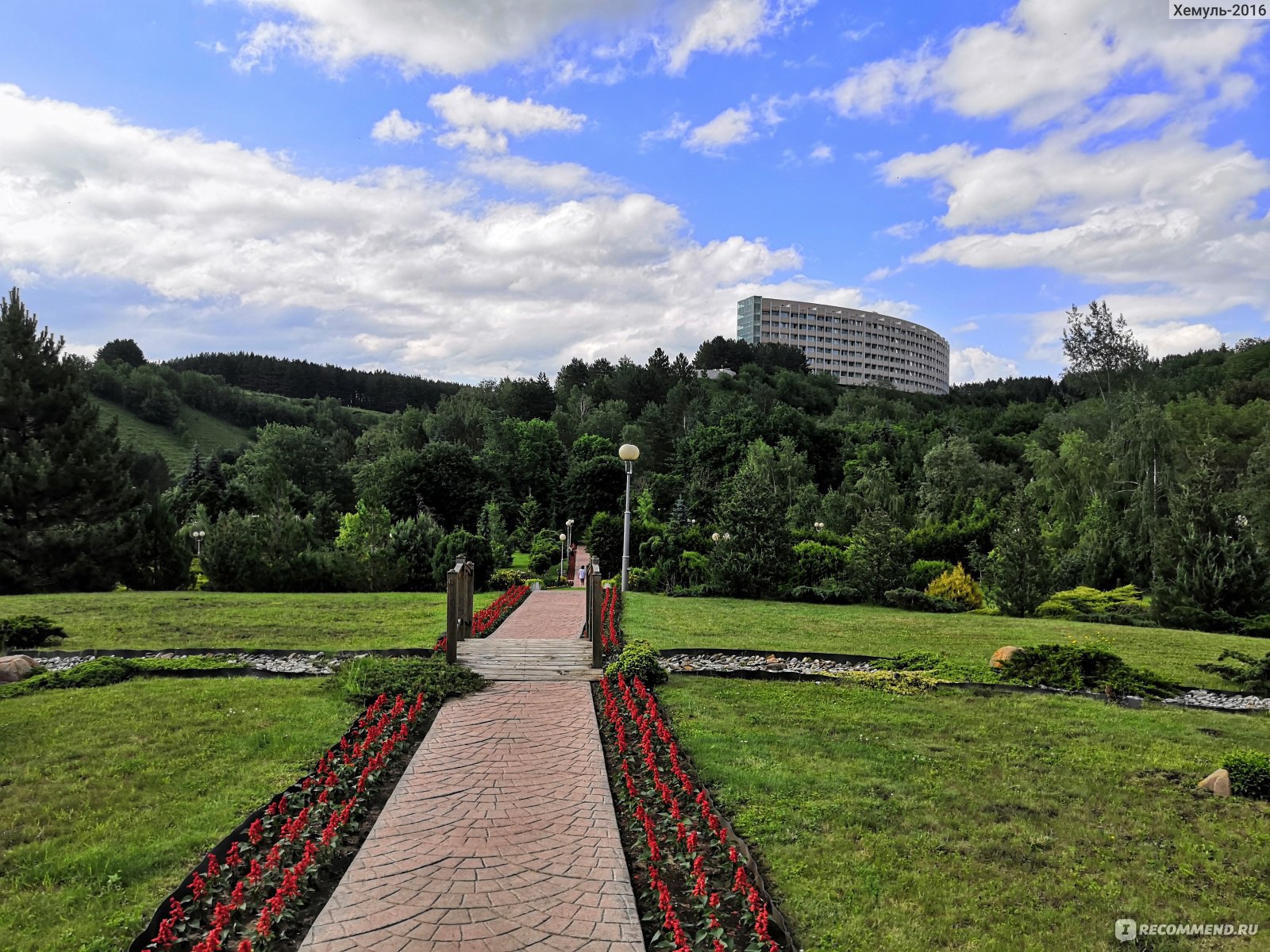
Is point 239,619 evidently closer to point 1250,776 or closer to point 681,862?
point 681,862

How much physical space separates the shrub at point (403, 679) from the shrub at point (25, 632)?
235 inches

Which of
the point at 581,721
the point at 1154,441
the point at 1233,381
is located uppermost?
the point at 1233,381

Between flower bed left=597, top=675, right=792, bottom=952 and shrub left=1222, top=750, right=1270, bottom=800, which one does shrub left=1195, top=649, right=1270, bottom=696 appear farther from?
flower bed left=597, top=675, right=792, bottom=952

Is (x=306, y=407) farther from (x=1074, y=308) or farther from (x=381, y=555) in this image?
(x=1074, y=308)

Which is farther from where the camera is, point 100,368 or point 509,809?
point 100,368

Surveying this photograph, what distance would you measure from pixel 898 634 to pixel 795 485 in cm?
3412

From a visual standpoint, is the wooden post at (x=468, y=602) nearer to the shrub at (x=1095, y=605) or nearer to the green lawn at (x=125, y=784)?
the green lawn at (x=125, y=784)

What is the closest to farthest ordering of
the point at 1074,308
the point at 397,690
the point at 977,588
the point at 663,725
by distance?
the point at 663,725
the point at 397,690
the point at 977,588
the point at 1074,308

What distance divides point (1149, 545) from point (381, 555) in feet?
82.6

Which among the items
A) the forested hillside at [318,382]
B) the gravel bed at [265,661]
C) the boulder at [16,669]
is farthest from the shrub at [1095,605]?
the forested hillside at [318,382]

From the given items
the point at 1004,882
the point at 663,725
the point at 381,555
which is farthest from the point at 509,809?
the point at 381,555

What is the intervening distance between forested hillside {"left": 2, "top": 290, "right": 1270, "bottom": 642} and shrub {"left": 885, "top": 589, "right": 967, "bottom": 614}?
9 centimetres

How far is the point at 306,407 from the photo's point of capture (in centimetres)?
8600

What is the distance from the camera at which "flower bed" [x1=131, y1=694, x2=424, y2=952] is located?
13.3ft
